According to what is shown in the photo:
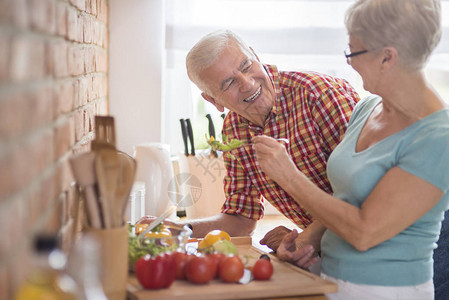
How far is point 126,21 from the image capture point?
9.66 ft

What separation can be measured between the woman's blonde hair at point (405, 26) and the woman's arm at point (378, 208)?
271mm

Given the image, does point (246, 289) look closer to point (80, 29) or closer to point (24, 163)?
point (24, 163)

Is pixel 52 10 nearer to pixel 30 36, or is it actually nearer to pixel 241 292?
pixel 30 36

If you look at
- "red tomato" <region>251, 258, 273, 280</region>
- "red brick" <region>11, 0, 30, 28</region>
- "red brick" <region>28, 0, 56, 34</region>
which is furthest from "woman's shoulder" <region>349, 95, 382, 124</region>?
"red brick" <region>11, 0, 30, 28</region>

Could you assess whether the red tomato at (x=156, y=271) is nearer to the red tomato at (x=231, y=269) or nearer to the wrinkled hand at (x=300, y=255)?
the red tomato at (x=231, y=269)

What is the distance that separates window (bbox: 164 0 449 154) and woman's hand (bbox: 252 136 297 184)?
1.59 metres

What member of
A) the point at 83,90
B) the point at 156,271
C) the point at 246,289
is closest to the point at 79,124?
the point at 83,90

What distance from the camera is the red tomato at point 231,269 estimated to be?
1.26 m

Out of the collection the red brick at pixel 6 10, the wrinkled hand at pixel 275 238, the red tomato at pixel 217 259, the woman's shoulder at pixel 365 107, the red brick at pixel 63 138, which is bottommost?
the wrinkled hand at pixel 275 238

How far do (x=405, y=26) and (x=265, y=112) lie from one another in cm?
62

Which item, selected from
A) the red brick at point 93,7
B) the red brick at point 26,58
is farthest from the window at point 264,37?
the red brick at point 26,58

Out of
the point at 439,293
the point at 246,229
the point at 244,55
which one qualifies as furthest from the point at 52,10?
the point at 439,293

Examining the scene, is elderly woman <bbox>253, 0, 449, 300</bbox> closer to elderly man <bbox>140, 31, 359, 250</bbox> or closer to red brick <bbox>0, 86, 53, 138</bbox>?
elderly man <bbox>140, 31, 359, 250</bbox>

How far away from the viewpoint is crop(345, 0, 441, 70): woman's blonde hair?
1.29m
